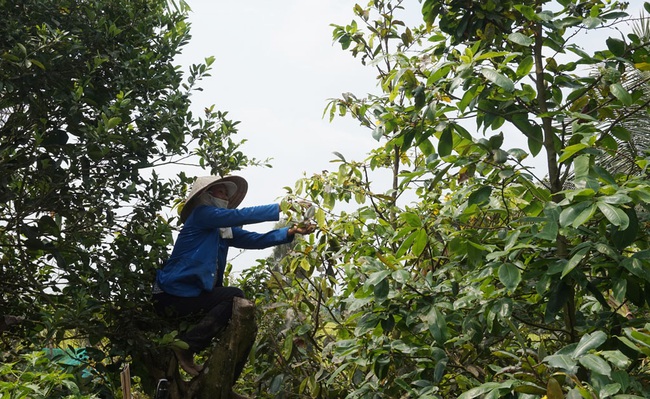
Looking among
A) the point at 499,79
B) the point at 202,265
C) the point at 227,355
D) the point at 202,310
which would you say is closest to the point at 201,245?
the point at 202,265

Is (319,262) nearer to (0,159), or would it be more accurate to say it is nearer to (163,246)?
(163,246)

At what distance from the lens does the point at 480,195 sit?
2.93 m

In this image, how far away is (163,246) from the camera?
4.79 meters

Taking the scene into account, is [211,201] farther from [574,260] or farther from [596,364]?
[596,364]

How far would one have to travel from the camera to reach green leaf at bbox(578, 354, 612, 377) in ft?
7.08

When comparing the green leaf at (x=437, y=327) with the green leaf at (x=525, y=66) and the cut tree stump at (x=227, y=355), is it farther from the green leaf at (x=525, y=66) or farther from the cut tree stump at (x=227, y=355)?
the cut tree stump at (x=227, y=355)

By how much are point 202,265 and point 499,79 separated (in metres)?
Result: 2.80

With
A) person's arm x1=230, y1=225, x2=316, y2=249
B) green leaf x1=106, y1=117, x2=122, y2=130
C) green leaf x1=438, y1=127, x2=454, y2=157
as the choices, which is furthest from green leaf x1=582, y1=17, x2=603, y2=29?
green leaf x1=106, y1=117, x2=122, y2=130

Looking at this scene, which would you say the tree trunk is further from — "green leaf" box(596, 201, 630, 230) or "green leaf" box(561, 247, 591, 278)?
"green leaf" box(596, 201, 630, 230)

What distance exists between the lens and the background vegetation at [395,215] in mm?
2793

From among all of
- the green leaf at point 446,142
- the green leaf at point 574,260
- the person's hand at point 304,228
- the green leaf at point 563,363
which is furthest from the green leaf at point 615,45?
the person's hand at point 304,228

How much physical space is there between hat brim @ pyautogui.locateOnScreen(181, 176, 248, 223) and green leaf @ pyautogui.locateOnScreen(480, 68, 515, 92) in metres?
2.67

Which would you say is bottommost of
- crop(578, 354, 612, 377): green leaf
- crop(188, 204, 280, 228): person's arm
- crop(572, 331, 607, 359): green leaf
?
crop(578, 354, 612, 377): green leaf

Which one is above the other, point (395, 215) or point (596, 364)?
point (395, 215)
